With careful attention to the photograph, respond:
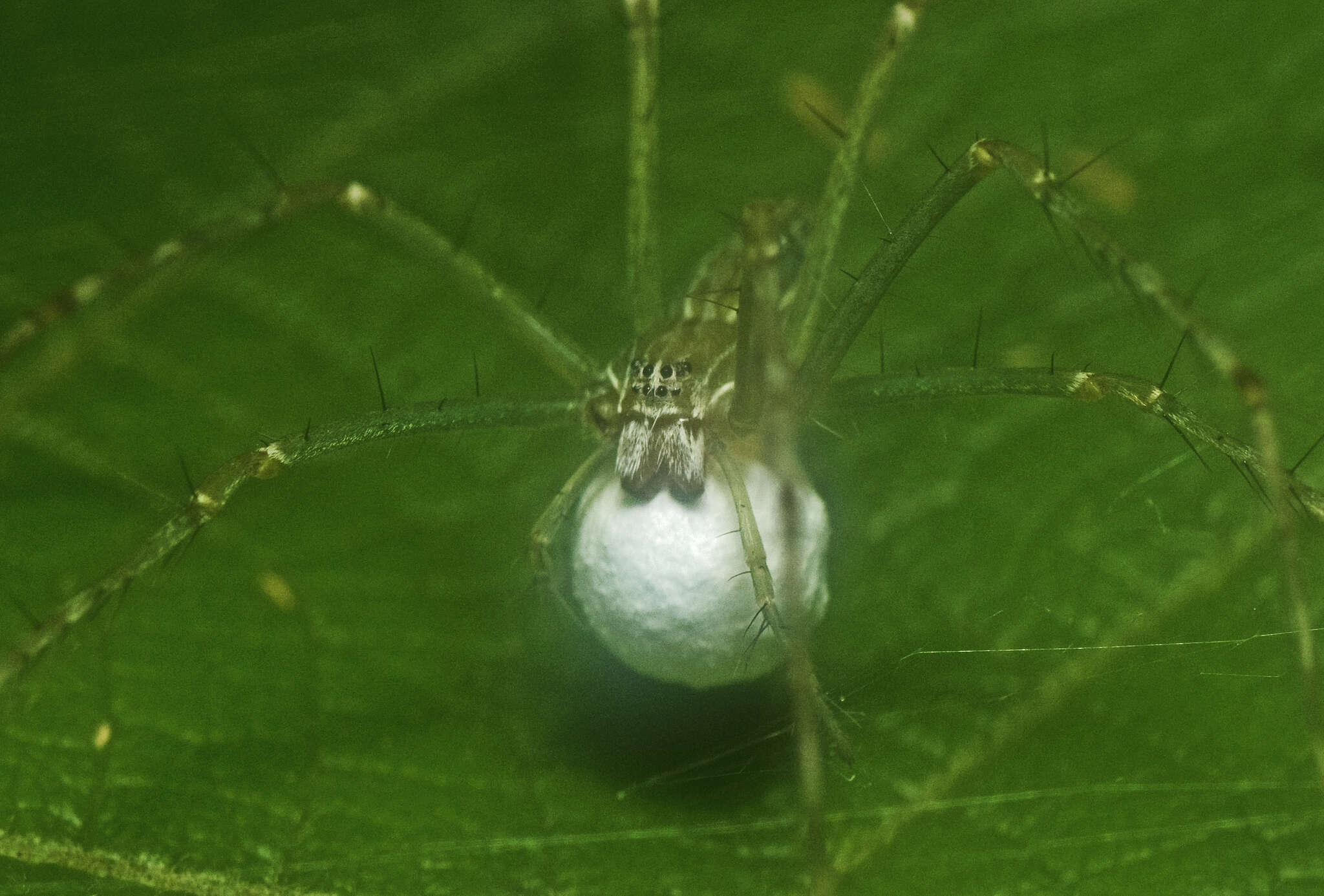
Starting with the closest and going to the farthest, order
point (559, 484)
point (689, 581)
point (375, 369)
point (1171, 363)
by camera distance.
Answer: point (689, 581)
point (1171, 363)
point (559, 484)
point (375, 369)

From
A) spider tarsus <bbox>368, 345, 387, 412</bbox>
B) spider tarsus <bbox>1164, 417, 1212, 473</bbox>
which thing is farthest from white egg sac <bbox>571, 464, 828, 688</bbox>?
spider tarsus <bbox>368, 345, 387, 412</bbox>

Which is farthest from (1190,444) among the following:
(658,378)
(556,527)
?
(556,527)

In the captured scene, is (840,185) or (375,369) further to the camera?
(375,369)

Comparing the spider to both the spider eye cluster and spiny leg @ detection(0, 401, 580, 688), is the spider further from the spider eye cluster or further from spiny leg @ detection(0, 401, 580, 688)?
the spider eye cluster

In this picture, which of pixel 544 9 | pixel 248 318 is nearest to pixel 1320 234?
pixel 544 9

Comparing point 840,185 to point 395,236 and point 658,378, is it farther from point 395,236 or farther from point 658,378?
point 395,236

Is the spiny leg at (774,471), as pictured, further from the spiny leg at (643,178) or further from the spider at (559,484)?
the spiny leg at (643,178)

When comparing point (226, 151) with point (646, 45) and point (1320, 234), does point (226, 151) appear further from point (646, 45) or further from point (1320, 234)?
point (1320, 234)
